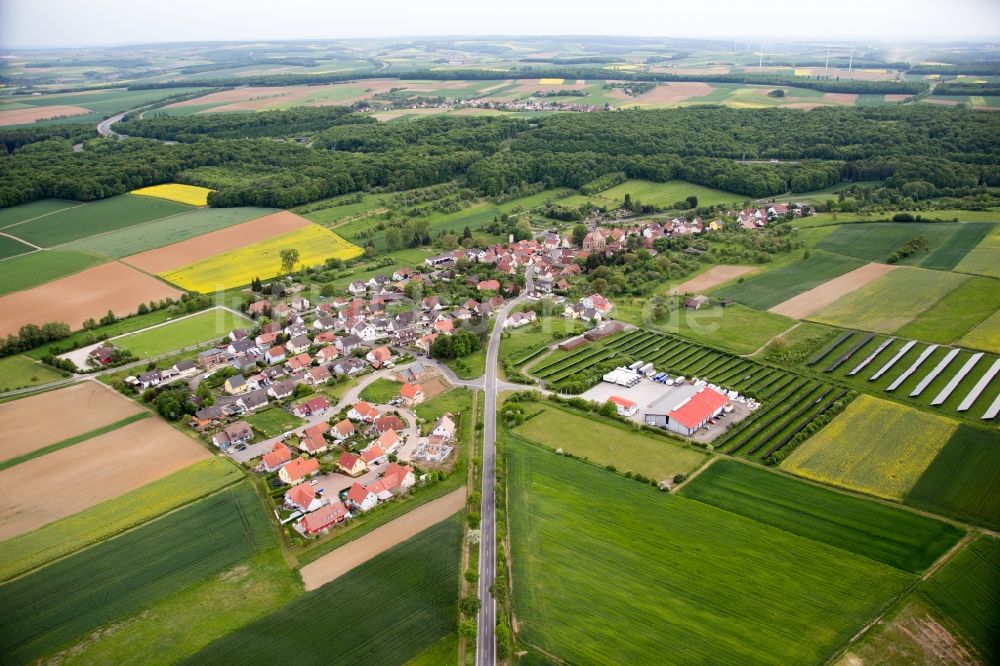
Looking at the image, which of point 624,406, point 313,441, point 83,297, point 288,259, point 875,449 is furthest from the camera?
point 288,259

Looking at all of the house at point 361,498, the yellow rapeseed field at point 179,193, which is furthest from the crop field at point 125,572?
the yellow rapeseed field at point 179,193

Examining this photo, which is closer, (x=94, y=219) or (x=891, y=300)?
(x=891, y=300)

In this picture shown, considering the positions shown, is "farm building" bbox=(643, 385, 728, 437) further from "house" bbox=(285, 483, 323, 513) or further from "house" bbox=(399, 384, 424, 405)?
"house" bbox=(285, 483, 323, 513)

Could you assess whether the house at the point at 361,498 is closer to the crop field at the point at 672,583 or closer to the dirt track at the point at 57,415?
the crop field at the point at 672,583

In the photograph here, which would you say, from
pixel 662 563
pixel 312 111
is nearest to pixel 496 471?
pixel 662 563

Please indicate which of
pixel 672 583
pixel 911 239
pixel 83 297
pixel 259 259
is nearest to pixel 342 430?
pixel 672 583

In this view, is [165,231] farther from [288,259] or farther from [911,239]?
[911,239]

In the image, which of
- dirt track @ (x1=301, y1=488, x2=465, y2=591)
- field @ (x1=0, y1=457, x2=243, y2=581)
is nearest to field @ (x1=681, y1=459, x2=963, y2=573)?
dirt track @ (x1=301, y1=488, x2=465, y2=591)
